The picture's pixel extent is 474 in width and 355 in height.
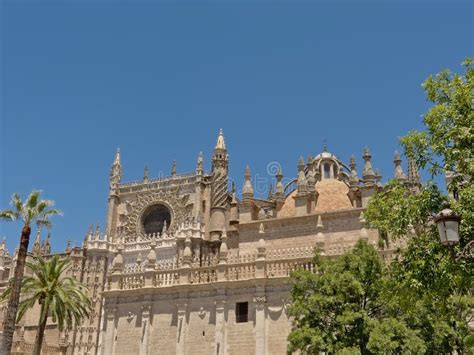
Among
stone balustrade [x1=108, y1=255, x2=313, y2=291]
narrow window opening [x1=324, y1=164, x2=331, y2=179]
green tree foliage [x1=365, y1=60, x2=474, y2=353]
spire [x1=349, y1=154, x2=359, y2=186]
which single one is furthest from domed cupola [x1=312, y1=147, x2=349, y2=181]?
green tree foliage [x1=365, y1=60, x2=474, y2=353]

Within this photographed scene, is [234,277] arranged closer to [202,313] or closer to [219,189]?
[202,313]

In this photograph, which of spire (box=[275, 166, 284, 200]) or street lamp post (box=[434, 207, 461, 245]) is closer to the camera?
street lamp post (box=[434, 207, 461, 245])

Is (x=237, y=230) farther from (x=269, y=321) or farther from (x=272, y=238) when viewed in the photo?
(x=269, y=321)

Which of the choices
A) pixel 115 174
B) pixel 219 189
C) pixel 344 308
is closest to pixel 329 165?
pixel 219 189

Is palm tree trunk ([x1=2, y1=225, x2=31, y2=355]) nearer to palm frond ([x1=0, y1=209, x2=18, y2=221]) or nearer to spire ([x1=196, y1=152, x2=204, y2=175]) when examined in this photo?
palm frond ([x1=0, y1=209, x2=18, y2=221])

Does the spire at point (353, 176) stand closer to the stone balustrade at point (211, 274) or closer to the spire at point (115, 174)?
the stone balustrade at point (211, 274)

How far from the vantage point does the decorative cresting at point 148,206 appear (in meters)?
52.0

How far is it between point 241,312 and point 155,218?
30995 millimetres

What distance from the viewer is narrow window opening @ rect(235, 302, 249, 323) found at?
24.1 meters

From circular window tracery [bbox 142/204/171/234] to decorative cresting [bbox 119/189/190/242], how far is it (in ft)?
1.21

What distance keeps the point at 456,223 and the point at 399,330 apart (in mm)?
9119

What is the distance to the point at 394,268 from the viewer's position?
474 inches

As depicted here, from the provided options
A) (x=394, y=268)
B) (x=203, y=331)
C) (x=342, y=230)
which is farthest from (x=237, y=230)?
(x=394, y=268)

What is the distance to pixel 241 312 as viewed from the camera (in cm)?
2427
